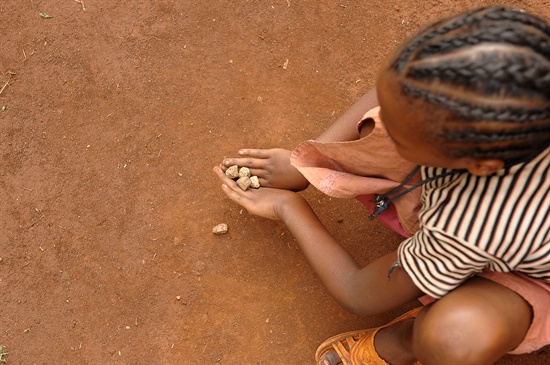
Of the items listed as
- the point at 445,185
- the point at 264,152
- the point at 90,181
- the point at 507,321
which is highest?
the point at 445,185

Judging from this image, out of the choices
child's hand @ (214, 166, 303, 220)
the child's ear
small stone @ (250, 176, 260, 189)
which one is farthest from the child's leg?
small stone @ (250, 176, 260, 189)

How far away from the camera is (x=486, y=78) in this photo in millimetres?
994

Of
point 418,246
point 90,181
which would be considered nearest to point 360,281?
point 418,246

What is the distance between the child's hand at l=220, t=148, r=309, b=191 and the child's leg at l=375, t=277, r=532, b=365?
695mm

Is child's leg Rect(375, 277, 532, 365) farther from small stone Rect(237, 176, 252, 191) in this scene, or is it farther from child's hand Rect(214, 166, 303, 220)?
small stone Rect(237, 176, 252, 191)

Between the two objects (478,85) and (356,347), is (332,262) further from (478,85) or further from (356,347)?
(478,85)

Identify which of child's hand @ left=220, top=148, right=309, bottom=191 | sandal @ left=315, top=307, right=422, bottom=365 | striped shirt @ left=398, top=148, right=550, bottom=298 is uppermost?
striped shirt @ left=398, top=148, right=550, bottom=298

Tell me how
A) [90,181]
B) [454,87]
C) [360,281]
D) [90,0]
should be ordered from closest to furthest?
[454,87] → [360,281] → [90,181] → [90,0]

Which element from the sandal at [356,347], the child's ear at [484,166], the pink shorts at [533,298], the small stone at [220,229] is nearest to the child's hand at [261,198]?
the small stone at [220,229]

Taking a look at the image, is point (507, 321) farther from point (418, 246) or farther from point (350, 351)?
point (350, 351)

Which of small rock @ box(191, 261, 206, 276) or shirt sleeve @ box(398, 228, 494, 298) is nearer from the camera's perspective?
shirt sleeve @ box(398, 228, 494, 298)

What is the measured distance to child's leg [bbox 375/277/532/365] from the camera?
131 cm

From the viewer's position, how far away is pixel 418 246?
1.38m

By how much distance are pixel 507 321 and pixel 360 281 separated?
1.48 feet
